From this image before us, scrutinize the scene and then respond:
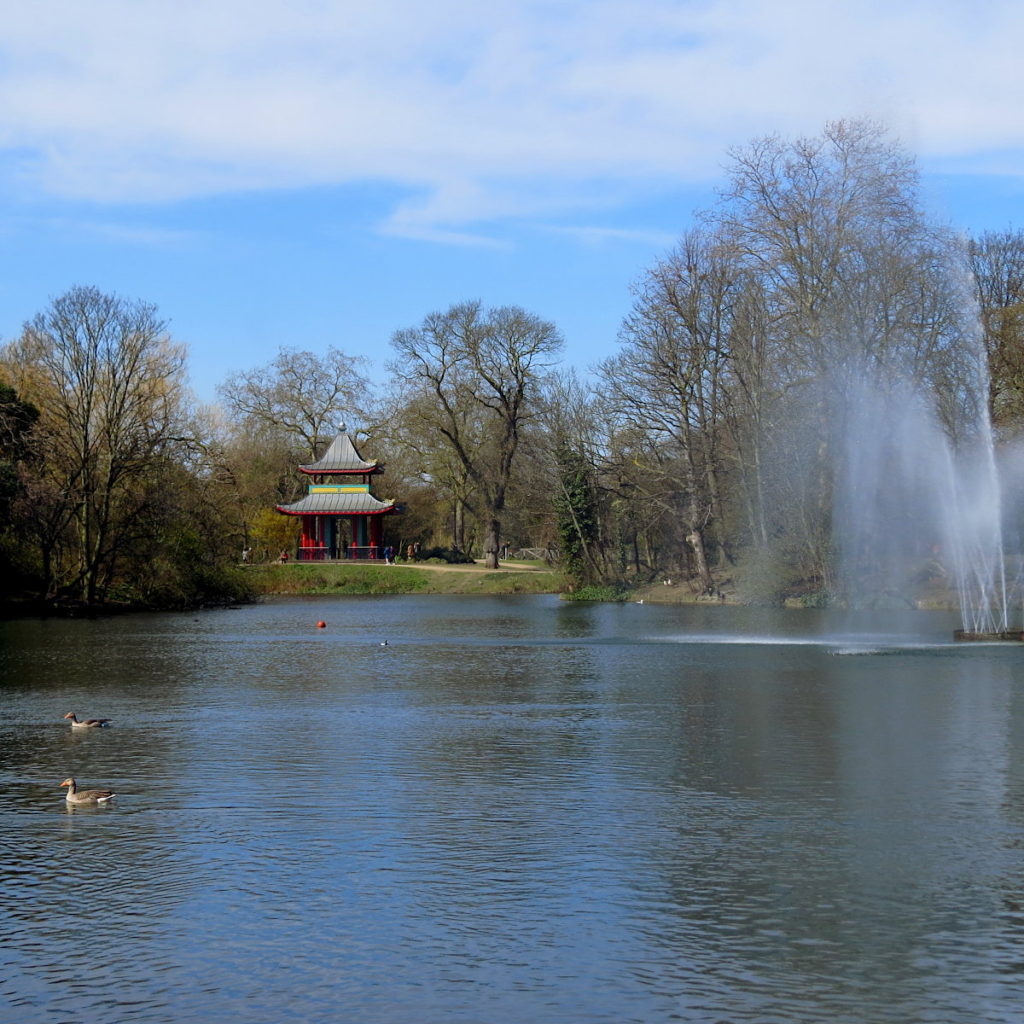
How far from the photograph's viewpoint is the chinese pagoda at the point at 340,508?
8175 centimetres

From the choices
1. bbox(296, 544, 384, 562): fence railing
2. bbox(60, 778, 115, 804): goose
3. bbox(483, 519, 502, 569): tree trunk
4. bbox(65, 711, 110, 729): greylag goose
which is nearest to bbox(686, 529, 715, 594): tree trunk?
bbox(483, 519, 502, 569): tree trunk

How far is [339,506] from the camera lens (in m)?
81.8

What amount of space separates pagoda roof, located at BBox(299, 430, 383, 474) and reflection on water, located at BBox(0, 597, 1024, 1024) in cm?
5705

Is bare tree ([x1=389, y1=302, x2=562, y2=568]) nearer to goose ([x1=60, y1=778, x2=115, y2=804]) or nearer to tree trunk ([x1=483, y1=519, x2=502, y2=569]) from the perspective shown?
tree trunk ([x1=483, y1=519, x2=502, y2=569])

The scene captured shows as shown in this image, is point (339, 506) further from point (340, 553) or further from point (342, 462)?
point (342, 462)

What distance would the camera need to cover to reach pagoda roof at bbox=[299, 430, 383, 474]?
83.1m

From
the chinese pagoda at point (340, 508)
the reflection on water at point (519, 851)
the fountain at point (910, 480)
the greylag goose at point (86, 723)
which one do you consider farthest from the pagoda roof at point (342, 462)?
the greylag goose at point (86, 723)

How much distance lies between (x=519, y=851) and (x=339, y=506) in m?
70.0

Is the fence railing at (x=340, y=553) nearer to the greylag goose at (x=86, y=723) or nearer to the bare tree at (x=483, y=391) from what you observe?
the bare tree at (x=483, y=391)

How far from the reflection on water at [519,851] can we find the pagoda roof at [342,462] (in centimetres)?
5705

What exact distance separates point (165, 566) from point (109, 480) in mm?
4293

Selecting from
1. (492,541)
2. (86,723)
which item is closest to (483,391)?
(492,541)

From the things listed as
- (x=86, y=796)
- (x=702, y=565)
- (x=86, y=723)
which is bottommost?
(x=86, y=796)

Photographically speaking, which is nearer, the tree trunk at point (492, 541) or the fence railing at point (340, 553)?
the tree trunk at point (492, 541)
